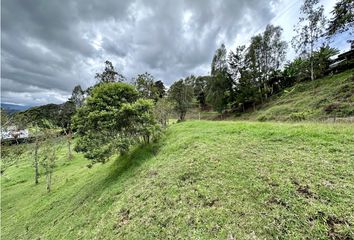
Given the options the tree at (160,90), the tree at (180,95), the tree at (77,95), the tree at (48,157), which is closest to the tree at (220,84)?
the tree at (180,95)

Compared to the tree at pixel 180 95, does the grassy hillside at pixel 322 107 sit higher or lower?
lower

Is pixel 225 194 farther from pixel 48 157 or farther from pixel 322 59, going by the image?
pixel 322 59

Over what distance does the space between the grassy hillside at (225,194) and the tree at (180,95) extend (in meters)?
19.4

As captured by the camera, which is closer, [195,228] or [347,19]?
[195,228]

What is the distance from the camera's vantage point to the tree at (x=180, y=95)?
30.5 m

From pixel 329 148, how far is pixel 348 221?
353 cm

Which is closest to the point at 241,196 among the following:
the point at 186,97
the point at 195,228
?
the point at 195,228

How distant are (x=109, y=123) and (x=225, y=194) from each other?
27.1 feet

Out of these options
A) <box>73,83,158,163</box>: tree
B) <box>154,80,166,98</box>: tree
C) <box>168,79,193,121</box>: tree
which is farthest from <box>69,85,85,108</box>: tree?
<box>73,83,158,163</box>: tree

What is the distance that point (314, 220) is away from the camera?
4.21 metres

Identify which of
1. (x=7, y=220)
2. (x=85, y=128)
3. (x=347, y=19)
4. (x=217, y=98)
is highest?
(x=347, y=19)

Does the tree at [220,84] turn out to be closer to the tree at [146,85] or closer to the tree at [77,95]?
the tree at [146,85]

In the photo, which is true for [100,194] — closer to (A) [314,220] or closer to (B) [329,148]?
(A) [314,220]

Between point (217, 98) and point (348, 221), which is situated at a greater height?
point (217, 98)
